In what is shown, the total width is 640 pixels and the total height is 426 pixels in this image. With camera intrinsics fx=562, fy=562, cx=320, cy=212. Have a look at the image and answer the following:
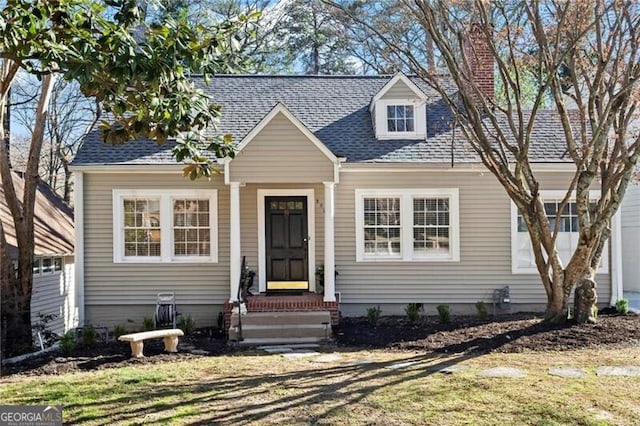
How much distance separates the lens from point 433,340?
348 inches

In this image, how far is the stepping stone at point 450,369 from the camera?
6796 millimetres

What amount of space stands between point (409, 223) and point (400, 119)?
2387 mm

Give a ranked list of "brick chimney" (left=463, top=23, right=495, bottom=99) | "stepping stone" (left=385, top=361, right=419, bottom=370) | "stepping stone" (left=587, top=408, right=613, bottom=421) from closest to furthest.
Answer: "stepping stone" (left=587, top=408, right=613, bottom=421) < "stepping stone" (left=385, top=361, right=419, bottom=370) < "brick chimney" (left=463, top=23, right=495, bottom=99)

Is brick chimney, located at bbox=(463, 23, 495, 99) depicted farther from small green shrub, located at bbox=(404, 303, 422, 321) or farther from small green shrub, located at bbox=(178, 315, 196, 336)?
small green shrub, located at bbox=(178, 315, 196, 336)

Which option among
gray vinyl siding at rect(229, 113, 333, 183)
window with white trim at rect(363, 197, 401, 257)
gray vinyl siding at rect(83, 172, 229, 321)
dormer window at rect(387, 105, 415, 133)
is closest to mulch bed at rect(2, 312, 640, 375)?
gray vinyl siding at rect(83, 172, 229, 321)

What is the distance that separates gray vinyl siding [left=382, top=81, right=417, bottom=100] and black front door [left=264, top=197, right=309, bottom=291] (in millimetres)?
2931

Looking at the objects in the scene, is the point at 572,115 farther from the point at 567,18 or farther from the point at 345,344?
the point at 345,344

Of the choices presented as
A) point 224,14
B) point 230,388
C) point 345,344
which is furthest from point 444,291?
point 224,14

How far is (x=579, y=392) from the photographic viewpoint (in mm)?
5824

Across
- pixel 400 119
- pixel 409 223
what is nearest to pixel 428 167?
pixel 409 223

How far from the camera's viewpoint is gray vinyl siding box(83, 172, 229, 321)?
11.4 metres

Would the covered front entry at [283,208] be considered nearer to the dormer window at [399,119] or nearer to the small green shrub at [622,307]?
the dormer window at [399,119]

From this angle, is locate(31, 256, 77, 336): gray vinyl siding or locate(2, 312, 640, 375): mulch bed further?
locate(31, 256, 77, 336): gray vinyl siding

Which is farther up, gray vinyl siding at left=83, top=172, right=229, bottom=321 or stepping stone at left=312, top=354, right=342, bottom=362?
gray vinyl siding at left=83, top=172, right=229, bottom=321
